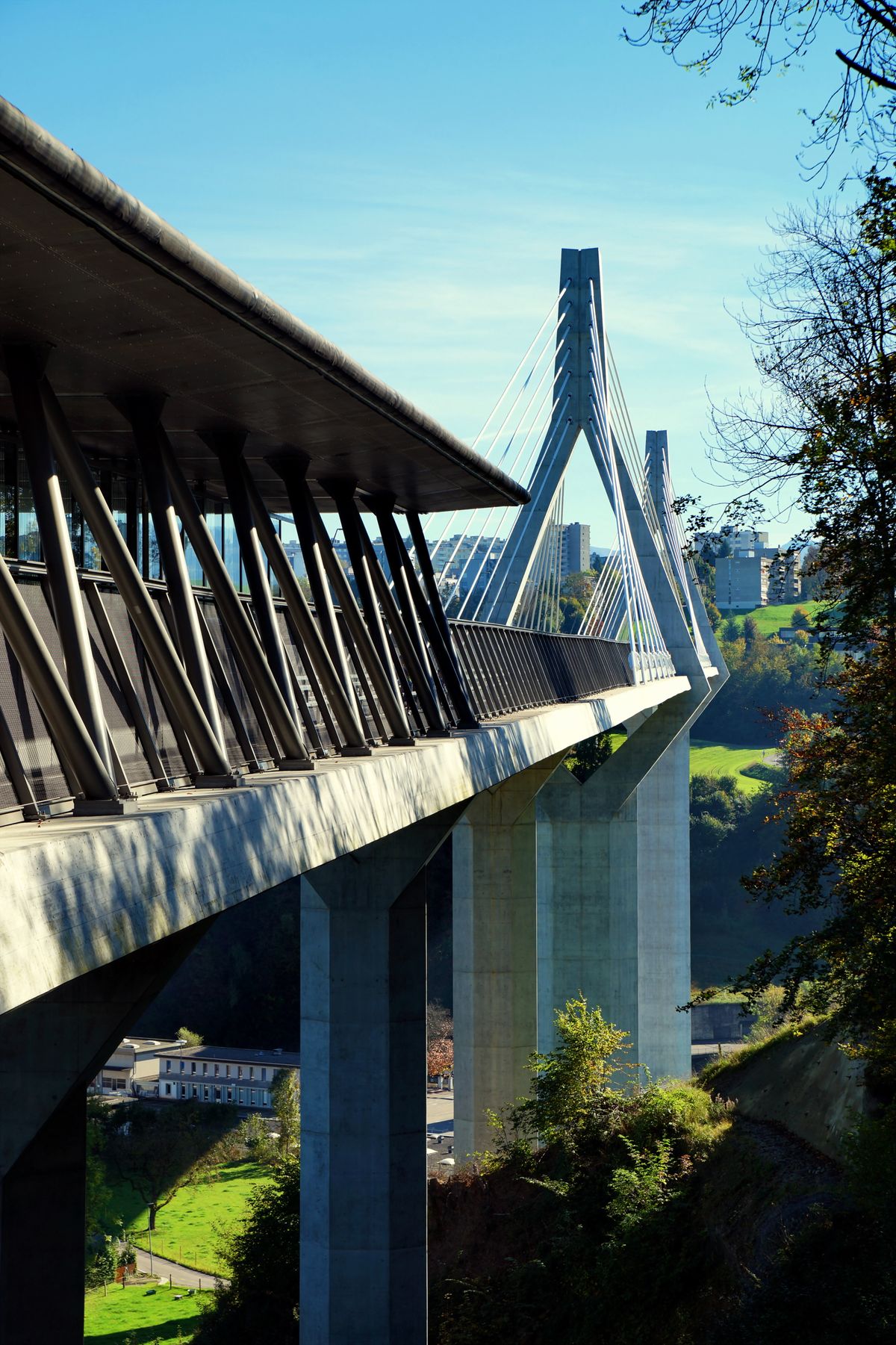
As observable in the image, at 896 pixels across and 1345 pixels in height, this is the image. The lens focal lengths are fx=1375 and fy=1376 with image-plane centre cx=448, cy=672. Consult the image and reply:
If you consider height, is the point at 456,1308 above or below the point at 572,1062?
below

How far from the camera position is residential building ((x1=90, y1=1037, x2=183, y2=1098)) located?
61.0 metres

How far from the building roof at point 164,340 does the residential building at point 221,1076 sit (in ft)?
161

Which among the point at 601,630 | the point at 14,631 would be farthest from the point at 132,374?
the point at 601,630

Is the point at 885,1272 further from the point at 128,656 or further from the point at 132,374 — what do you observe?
the point at 132,374

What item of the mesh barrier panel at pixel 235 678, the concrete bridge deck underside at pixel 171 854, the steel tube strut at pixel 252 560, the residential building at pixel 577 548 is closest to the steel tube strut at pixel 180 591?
the concrete bridge deck underside at pixel 171 854

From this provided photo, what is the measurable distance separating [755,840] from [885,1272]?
85804 mm

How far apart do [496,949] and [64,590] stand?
83.1ft

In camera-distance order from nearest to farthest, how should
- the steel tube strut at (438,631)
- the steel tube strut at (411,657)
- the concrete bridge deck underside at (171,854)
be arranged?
the concrete bridge deck underside at (171,854)
the steel tube strut at (411,657)
the steel tube strut at (438,631)

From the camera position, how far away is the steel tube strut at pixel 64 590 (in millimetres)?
6285

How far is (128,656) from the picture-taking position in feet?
25.9

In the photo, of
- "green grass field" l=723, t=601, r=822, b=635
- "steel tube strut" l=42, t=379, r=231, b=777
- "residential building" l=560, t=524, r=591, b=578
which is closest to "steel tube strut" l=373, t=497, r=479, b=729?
"steel tube strut" l=42, t=379, r=231, b=777

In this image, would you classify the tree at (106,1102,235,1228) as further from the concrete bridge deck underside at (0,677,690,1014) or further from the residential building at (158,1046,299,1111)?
the concrete bridge deck underside at (0,677,690,1014)

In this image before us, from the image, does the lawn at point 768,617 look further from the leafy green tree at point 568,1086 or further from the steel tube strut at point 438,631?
the steel tube strut at point 438,631

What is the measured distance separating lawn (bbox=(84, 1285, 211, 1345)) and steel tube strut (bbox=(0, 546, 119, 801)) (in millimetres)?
28699
